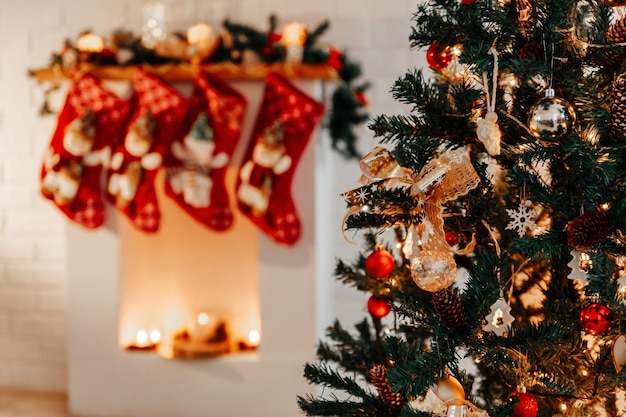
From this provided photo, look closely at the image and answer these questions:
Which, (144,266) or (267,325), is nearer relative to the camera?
(267,325)

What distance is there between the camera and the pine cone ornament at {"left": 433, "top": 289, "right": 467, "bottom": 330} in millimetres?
1051

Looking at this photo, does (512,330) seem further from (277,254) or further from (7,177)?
(7,177)

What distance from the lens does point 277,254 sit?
259 cm

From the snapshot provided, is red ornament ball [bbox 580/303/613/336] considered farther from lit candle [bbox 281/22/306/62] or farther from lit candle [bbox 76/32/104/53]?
lit candle [bbox 76/32/104/53]

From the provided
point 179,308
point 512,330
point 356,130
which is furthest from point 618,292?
point 179,308

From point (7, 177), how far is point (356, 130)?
4.91 ft

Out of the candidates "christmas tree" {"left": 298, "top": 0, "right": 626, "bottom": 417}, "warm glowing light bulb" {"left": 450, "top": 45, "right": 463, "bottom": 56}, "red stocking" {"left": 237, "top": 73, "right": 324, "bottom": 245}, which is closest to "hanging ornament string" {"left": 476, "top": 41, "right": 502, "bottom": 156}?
"christmas tree" {"left": 298, "top": 0, "right": 626, "bottom": 417}

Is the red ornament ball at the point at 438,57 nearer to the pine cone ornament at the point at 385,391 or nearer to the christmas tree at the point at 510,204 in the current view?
the christmas tree at the point at 510,204

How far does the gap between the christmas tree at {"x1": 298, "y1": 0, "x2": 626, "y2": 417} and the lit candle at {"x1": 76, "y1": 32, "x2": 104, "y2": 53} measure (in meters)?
1.71

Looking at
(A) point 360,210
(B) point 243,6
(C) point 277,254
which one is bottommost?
(C) point 277,254

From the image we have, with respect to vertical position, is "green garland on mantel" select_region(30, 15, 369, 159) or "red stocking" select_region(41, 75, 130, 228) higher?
"green garland on mantel" select_region(30, 15, 369, 159)

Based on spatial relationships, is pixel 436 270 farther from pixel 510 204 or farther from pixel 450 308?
pixel 510 204

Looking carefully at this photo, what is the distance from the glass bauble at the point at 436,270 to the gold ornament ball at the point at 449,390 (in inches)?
5.5

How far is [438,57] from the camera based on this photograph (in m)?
1.25
